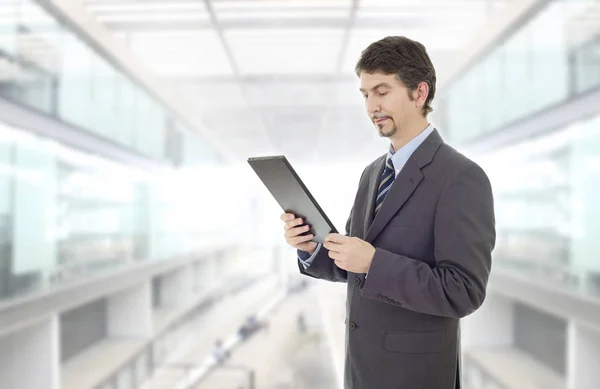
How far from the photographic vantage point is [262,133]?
274 inches

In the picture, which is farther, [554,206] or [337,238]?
[554,206]

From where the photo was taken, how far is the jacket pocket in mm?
887

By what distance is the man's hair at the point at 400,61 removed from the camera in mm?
865

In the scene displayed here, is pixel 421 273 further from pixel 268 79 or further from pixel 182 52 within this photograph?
pixel 268 79

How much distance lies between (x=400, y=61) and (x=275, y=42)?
3190 mm

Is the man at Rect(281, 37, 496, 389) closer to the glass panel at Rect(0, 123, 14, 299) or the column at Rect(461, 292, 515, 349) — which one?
the glass panel at Rect(0, 123, 14, 299)

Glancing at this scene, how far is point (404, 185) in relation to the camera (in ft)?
2.87

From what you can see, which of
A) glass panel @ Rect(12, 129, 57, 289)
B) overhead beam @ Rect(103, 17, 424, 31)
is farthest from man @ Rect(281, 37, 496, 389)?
overhead beam @ Rect(103, 17, 424, 31)

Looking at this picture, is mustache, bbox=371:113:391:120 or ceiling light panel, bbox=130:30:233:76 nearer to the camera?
mustache, bbox=371:113:391:120

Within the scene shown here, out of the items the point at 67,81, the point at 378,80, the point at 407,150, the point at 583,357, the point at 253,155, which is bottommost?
the point at 583,357

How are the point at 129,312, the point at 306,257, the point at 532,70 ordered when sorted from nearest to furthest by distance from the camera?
the point at 306,257 < the point at 532,70 < the point at 129,312

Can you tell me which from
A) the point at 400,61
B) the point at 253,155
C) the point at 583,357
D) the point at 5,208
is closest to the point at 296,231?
the point at 400,61

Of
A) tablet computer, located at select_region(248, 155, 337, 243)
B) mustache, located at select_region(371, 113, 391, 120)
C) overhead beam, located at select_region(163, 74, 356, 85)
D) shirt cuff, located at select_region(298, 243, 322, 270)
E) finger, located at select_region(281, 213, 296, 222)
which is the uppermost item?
overhead beam, located at select_region(163, 74, 356, 85)

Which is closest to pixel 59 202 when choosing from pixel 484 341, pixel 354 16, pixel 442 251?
pixel 354 16
